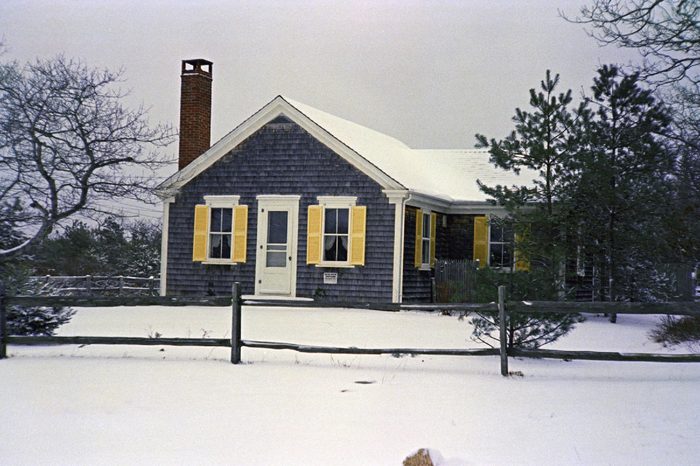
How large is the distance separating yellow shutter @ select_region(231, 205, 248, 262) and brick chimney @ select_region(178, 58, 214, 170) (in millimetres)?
2521

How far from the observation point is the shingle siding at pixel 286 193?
67.1 feet

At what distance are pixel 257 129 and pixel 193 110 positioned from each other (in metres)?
2.56

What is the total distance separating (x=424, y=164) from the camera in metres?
26.2

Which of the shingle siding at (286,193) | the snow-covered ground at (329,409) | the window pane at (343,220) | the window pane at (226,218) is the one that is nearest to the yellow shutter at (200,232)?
the shingle siding at (286,193)

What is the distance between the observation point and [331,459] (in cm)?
676

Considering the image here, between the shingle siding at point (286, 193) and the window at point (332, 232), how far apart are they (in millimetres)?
206

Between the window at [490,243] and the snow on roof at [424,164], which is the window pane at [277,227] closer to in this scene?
the snow on roof at [424,164]

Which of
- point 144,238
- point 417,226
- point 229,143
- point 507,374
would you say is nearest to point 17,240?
point 229,143

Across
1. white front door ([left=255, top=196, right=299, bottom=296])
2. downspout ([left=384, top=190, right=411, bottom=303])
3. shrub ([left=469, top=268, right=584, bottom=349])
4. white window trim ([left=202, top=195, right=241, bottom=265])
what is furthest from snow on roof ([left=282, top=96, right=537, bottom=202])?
shrub ([left=469, top=268, right=584, bottom=349])

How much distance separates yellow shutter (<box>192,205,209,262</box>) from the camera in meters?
21.8

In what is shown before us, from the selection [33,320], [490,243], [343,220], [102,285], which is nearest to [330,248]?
[343,220]

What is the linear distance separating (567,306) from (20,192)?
10.9 metres

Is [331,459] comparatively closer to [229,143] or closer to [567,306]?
[567,306]

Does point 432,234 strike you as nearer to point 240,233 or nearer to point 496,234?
point 496,234
